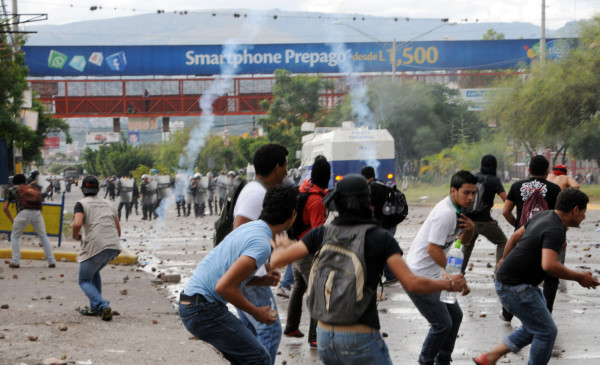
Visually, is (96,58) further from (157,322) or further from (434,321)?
(434,321)

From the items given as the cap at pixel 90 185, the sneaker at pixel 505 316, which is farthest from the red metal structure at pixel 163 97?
the sneaker at pixel 505 316

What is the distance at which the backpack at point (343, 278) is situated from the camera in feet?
13.5

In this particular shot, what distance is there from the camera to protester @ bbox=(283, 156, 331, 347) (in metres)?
8.01

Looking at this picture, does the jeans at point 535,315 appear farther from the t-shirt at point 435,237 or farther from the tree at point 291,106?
the tree at point 291,106

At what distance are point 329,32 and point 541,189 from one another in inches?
2349

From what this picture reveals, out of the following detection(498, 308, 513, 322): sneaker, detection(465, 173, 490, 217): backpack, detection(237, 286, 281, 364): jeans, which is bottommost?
detection(498, 308, 513, 322): sneaker

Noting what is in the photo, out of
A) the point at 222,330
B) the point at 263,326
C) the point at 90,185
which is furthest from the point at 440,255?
the point at 90,185

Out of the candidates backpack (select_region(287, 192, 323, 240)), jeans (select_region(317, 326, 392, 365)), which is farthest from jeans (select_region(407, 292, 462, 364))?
backpack (select_region(287, 192, 323, 240))

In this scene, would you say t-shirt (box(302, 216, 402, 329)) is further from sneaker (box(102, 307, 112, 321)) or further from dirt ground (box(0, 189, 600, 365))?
sneaker (box(102, 307, 112, 321))

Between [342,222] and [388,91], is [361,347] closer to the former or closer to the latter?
[342,222]

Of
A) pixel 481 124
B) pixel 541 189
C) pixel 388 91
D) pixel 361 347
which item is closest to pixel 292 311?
pixel 541 189

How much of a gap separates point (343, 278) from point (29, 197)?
1065cm

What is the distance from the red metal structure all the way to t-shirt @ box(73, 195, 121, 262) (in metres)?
46.6

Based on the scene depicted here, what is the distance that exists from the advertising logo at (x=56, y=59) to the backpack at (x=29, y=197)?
158ft
